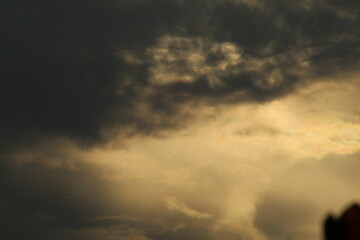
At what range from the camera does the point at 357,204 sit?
2478cm

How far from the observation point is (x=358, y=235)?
77.6 ft

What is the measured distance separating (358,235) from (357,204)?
1930 millimetres

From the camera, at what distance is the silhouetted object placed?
24.0 m

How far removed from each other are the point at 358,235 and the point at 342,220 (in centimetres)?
121

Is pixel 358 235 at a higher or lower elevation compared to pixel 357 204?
lower

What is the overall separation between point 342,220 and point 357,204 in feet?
4.40

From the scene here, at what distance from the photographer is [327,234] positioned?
24438 millimetres

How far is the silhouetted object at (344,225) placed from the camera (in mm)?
24047

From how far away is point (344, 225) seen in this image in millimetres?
24328

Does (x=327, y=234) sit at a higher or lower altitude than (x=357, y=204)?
lower

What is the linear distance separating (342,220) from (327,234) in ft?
3.90

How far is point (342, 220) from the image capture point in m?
24.5
